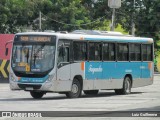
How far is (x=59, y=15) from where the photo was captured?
217ft

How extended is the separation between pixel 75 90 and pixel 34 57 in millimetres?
2471

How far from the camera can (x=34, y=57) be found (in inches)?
1003

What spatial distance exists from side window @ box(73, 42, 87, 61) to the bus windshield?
1522mm

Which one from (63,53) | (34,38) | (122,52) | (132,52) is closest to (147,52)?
(132,52)

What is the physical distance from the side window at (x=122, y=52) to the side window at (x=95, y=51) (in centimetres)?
165

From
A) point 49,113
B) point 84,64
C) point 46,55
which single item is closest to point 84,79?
point 84,64

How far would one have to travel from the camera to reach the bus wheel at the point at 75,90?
2641cm

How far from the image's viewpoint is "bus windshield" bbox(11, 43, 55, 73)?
25359 millimetres

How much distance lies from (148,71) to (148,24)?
1578 inches

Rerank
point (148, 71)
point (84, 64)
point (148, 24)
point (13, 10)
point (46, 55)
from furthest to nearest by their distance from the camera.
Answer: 1. point (148, 24)
2. point (13, 10)
3. point (148, 71)
4. point (84, 64)
5. point (46, 55)

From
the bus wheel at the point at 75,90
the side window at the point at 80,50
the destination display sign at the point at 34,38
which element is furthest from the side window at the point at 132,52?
the destination display sign at the point at 34,38

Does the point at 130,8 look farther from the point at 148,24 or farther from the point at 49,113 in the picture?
the point at 49,113

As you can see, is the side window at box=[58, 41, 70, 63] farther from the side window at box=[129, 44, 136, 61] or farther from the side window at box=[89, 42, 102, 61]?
the side window at box=[129, 44, 136, 61]

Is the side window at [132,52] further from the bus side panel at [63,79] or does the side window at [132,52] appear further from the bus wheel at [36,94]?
the bus wheel at [36,94]
